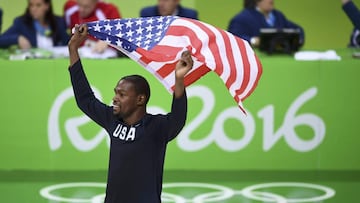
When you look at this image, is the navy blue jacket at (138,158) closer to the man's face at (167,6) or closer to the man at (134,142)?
the man at (134,142)

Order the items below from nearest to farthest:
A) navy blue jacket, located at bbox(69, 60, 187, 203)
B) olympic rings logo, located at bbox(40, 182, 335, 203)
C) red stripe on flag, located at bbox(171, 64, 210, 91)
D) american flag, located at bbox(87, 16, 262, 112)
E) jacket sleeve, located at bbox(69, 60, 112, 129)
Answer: navy blue jacket, located at bbox(69, 60, 187, 203), jacket sleeve, located at bbox(69, 60, 112, 129), american flag, located at bbox(87, 16, 262, 112), red stripe on flag, located at bbox(171, 64, 210, 91), olympic rings logo, located at bbox(40, 182, 335, 203)

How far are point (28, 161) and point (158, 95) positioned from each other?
4.82 feet

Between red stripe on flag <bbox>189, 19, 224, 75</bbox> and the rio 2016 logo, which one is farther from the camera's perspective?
the rio 2016 logo

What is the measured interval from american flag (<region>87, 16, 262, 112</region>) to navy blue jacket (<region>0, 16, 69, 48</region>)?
4.04 metres

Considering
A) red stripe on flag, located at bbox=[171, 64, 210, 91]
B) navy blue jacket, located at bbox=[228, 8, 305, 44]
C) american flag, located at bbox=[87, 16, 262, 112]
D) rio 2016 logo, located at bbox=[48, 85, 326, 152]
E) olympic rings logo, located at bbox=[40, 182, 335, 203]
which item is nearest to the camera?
american flag, located at bbox=[87, 16, 262, 112]

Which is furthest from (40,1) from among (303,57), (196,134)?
(303,57)

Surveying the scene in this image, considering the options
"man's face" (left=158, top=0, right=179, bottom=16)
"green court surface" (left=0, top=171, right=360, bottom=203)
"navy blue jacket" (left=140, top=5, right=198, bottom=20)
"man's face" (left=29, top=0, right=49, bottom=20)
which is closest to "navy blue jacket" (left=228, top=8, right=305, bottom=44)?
"navy blue jacket" (left=140, top=5, right=198, bottom=20)

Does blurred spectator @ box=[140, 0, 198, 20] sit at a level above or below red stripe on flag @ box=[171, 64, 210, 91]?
above

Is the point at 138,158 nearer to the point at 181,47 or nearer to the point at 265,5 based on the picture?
the point at 181,47

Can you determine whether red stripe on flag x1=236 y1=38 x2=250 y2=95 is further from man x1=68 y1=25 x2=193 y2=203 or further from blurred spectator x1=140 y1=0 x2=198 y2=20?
blurred spectator x1=140 y1=0 x2=198 y2=20

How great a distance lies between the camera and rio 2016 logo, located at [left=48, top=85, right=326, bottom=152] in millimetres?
7703

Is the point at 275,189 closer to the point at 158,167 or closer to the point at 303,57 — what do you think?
the point at 303,57

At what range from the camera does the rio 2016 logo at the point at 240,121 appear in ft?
25.3

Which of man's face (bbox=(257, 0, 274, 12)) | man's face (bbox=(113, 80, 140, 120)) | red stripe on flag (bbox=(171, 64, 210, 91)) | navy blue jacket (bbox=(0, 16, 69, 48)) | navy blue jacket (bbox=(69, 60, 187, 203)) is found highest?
man's face (bbox=(257, 0, 274, 12))
